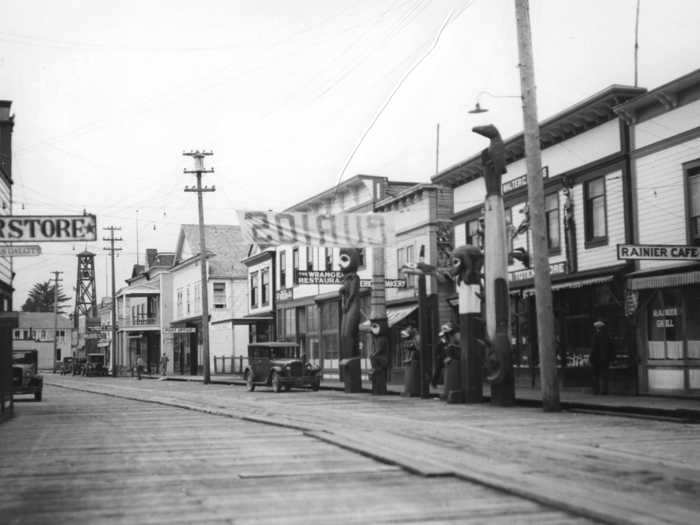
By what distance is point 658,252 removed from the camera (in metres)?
20.5

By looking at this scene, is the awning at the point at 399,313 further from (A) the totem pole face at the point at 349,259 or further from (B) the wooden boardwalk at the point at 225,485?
(B) the wooden boardwalk at the point at 225,485

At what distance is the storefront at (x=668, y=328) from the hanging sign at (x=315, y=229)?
25.7 feet

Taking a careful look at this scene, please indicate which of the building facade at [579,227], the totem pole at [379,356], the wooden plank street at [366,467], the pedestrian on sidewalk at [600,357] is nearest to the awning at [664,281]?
the building facade at [579,227]

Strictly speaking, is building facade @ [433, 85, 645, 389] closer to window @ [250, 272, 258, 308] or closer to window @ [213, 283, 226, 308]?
window @ [250, 272, 258, 308]

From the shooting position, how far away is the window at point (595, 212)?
25.8m

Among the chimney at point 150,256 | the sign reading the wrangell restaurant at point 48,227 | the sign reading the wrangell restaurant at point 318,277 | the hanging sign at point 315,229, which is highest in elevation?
the chimney at point 150,256

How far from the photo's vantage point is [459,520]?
748cm

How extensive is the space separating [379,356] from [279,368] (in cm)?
471

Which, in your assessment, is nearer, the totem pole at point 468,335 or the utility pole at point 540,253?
the utility pole at point 540,253

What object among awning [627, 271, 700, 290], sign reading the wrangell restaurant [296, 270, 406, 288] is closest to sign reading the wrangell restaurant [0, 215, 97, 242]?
awning [627, 271, 700, 290]

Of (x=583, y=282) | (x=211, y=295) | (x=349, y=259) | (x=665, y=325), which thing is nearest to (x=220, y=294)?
(x=211, y=295)

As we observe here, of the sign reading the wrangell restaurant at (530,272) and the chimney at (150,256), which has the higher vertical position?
the chimney at (150,256)

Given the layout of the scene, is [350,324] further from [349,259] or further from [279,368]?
[279,368]

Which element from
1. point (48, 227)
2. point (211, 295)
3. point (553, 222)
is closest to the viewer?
point (48, 227)
